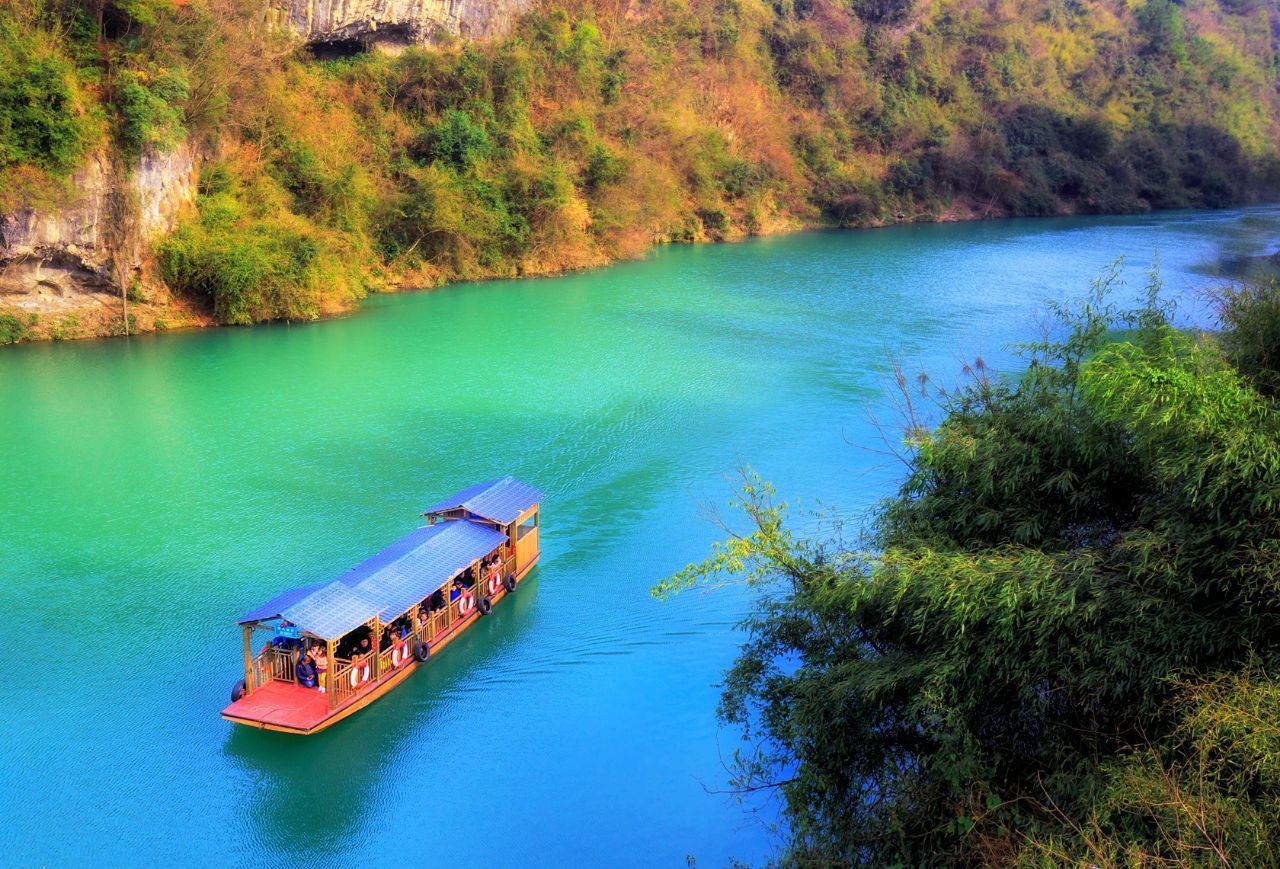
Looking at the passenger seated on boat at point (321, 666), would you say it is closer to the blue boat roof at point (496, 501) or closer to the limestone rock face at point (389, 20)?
the blue boat roof at point (496, 501)

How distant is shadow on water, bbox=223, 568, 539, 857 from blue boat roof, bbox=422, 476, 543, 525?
1990mm

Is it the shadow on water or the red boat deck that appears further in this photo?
the red boat deck

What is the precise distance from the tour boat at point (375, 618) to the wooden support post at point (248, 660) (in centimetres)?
1

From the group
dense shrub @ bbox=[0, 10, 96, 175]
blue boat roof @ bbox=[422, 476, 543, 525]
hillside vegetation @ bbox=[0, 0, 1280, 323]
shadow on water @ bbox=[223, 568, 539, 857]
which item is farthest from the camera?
hillside vegetation @ bbox=[0, 0, 1280, 323]

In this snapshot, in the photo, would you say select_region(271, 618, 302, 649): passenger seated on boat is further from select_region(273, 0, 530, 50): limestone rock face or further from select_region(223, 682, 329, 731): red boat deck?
select_region(273, 0, 530, 50): limestone rock face

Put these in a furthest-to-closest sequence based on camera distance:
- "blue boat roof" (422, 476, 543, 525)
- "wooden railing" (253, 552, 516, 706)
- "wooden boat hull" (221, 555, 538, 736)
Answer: "blue boat roof" (422, 476, 543, 525) → "wooden railing" (253, 552, 516, 706) → "wooden boat hull" (221, 555, 538, 736)

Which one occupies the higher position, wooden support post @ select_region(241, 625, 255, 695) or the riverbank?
the riverbank

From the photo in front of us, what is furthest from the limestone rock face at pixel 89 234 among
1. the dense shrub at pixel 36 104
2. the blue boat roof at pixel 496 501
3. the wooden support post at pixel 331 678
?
the wooden support post at pixel 331 678

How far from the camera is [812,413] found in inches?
789

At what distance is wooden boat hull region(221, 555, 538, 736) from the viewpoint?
9.49m

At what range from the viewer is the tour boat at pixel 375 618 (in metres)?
9.74

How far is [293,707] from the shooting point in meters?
9.74

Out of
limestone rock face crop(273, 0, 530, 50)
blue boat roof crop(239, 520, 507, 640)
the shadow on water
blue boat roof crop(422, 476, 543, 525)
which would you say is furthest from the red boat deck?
limestone rock face crop(273, 0, 530, 50)

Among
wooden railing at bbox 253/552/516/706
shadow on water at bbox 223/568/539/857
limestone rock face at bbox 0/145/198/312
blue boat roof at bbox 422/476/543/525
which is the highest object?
limestone rock face at bbox 0/145/198/312
